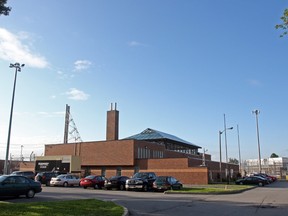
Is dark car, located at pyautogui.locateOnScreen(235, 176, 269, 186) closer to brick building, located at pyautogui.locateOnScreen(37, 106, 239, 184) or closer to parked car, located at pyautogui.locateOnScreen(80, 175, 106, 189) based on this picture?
brick building, located at pyautogui.locateOnScreen(37, 106, 239, 184)

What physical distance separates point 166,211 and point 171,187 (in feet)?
49.3

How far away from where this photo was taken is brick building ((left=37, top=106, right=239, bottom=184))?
47438 mm

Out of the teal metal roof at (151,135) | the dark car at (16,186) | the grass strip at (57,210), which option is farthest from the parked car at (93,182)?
the teal metal roof at (151,135)

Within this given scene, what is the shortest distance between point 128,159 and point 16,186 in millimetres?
32354

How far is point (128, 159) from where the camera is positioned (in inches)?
2053

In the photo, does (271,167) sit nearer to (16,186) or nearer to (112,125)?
(112,125)

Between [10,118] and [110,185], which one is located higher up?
[10,118]

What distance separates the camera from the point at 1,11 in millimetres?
13242

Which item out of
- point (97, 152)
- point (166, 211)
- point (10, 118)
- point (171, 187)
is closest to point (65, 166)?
point (97, 152)

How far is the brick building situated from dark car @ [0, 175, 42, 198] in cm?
2798

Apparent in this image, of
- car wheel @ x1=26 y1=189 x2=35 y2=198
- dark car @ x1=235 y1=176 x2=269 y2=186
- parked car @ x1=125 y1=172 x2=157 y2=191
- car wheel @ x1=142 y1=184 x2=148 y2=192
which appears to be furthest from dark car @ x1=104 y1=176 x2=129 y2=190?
dark car @ x1=235 y1=176 x2=269 y2=186

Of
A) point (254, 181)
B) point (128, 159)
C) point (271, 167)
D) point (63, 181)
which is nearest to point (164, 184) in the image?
point (63, 181)

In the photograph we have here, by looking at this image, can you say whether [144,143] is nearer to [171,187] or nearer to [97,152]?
[97,152]

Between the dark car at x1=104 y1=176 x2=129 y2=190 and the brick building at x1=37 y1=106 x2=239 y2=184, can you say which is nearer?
the dark car at x1=104 y1=176 x2=129 y2=190
